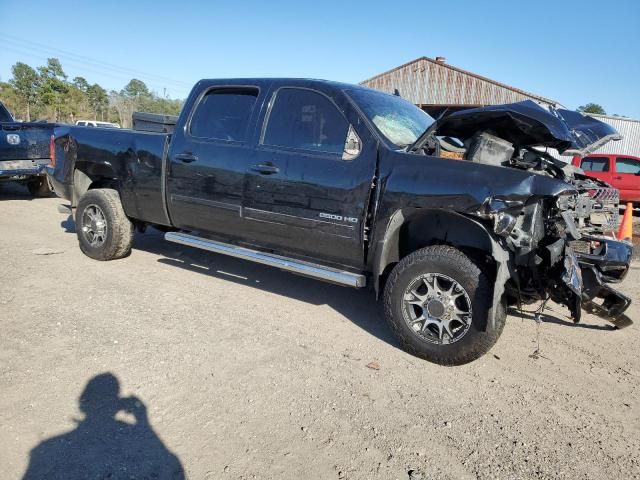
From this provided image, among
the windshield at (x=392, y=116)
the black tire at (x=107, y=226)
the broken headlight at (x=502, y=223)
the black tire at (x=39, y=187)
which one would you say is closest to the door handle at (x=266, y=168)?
the windshield at (x=392, y=116)

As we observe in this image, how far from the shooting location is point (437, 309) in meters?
3.49

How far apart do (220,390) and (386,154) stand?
2.11 metres

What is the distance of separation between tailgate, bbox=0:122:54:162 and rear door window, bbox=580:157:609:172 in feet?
46.7

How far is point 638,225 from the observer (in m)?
11.9

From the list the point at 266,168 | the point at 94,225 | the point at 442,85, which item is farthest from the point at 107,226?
the point at 442,85

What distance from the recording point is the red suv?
13.8m

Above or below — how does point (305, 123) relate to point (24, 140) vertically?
above

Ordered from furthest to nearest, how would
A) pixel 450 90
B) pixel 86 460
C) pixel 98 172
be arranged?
pixel 450 90 → pixel 98 172 → pixel 86 460

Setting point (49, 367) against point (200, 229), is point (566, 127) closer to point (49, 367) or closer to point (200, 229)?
point (200, 229)

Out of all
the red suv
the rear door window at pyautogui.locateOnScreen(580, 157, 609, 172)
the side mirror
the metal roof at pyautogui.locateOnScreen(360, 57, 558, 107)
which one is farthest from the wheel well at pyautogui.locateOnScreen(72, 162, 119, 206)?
the metal roof at pyautogui.locateOnScreen(360, 57, 558, 107)

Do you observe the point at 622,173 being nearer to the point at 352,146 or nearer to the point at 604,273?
the point at 604,273

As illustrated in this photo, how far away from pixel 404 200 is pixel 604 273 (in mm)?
1645

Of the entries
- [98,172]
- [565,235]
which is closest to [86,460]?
[565,235]

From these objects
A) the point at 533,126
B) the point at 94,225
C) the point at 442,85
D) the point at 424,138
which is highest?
the point at 442,85
